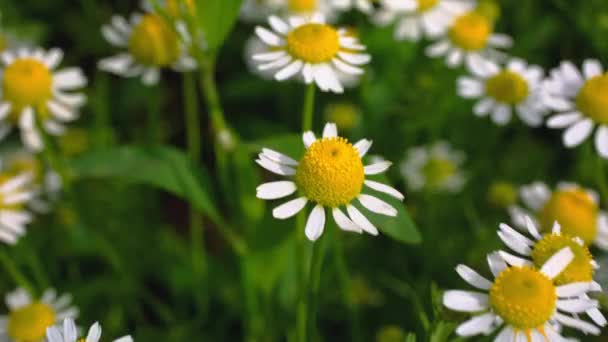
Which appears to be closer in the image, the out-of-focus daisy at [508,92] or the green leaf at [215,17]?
the green leaf at [215,17]

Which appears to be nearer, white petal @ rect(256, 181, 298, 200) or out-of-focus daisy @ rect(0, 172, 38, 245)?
white petal @ rect(256, 181, 298, 200)

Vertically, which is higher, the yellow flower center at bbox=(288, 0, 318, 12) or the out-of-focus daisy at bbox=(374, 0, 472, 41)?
the yellow flower center at bbox=(288, 0, 318, 12)

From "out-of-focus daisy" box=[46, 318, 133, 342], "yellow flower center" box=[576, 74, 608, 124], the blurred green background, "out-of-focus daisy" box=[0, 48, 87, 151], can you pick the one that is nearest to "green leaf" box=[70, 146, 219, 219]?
the blurred green background

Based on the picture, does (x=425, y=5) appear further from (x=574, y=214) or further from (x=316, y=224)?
(x=316, y=224)

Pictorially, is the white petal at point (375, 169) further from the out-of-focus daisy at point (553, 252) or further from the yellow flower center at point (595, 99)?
the yellow flower center at point (595, 99)

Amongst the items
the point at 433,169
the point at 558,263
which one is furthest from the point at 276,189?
the point at 433,169

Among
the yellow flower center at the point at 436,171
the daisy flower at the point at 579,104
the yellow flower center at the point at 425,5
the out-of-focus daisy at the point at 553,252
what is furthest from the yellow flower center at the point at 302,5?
the out-of-focus daisy at the point at 553,252

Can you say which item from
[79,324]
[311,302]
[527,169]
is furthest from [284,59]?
[527,169]

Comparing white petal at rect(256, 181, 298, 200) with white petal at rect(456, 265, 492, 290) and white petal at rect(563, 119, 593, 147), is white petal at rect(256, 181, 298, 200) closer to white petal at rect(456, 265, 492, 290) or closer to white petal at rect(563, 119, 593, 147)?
white petal at rect(456, 265, 492, 290)
